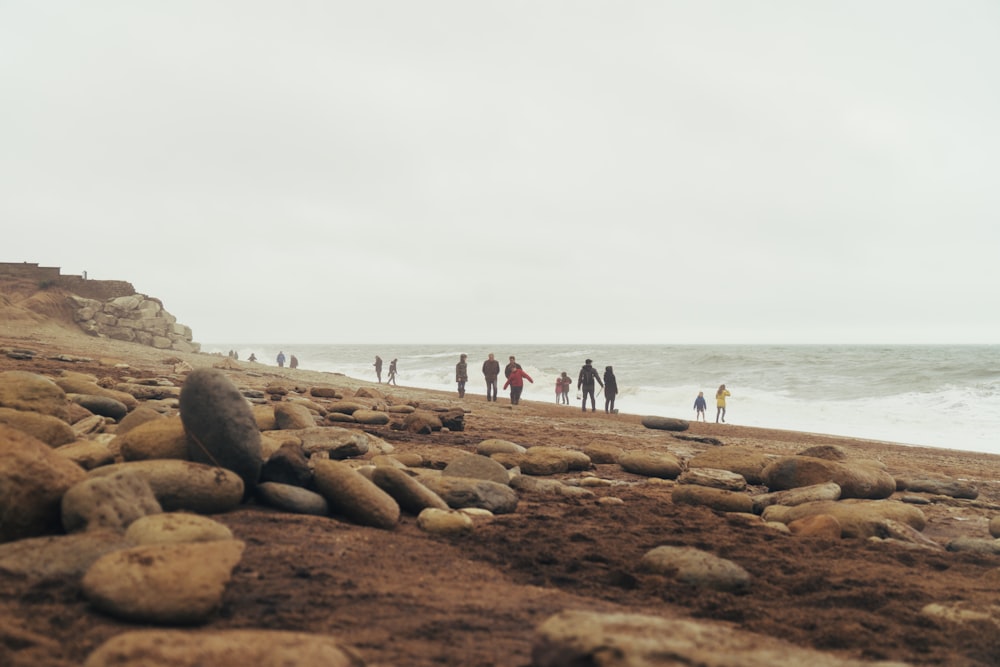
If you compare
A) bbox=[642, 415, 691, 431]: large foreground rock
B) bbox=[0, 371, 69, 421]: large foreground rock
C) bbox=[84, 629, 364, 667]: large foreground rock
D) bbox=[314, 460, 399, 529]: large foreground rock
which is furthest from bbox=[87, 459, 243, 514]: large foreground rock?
bbox=[642, 415, 691, 431]: large foreground rock

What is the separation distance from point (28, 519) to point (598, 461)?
7393mm

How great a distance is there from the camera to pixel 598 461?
9.96 m

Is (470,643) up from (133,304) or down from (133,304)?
down

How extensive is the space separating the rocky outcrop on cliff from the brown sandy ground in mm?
34234

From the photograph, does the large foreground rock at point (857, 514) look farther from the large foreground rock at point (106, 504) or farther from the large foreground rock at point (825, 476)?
the large foreground rock at point (106, 504)

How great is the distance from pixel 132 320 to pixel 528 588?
3739 cm

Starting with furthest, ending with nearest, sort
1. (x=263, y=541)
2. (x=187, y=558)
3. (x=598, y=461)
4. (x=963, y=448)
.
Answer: (x=963, y=448) → (x=598, y=461) → (x=263, y=541) → (x=187, y=558)

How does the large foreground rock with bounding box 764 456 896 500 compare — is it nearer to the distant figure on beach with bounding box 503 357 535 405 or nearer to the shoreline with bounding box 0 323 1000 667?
the shoreline with bounding box 0 323 1000 667

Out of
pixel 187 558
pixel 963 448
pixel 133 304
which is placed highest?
pixel 133 304

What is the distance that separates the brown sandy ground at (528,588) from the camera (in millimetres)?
3047

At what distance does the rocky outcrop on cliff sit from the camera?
34250 mm

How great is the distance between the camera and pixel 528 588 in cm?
420

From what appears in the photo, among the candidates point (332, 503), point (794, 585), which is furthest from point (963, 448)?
point (332, 503)

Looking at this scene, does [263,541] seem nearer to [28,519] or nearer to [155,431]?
[28,519]
